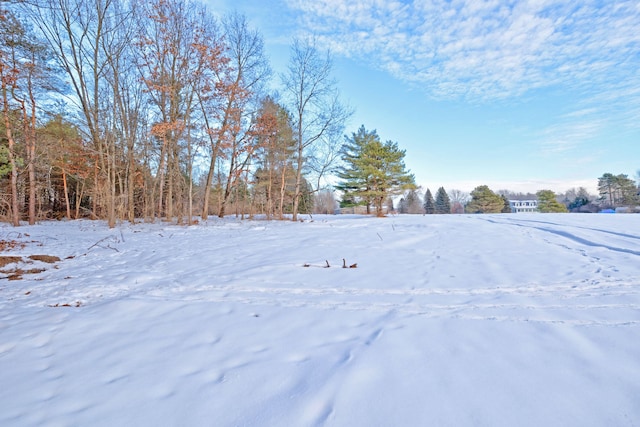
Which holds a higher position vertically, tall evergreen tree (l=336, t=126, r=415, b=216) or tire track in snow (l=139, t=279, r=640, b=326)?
tall evergreen tree (l=336, t=126, r=415, b=216)

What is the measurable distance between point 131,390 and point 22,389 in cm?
73

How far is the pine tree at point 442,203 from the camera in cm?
4463

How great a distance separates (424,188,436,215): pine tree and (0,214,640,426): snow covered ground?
138 ft

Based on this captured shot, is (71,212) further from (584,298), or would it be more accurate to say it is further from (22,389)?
(584,298)

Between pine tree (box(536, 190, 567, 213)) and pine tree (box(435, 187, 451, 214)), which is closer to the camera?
pine tree (box(536, 190, 567, 213))

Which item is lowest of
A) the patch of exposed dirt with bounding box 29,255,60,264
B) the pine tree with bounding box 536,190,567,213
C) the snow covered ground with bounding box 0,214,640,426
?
the snow covered ground with bounding box 0,214,640,426

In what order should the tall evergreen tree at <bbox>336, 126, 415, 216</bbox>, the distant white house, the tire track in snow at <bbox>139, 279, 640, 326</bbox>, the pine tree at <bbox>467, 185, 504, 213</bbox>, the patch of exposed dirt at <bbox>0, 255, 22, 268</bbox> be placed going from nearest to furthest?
the tire track in snow at <bbox>139, 279, 640, 326</bbox>
the patch of exposed dirt at <bbox>0, 255, 22, 268</bbox>
the tall evergreen tree at <bbox>336, 126, 415, 216</bbox>
the pine tree at <bbox>467, 185, 504, 213</bbox>
the distant white house

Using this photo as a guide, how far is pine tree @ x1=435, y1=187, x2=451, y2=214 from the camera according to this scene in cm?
4463

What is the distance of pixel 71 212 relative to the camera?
66.5 feet

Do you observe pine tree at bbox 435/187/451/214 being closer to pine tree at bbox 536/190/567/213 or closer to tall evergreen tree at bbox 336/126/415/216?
pine tree at bbox 536/190/567/213

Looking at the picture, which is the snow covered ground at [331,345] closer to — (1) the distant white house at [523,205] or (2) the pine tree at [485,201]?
(2) the pine tree at [485,201]

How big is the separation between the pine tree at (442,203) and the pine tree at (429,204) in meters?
0.74

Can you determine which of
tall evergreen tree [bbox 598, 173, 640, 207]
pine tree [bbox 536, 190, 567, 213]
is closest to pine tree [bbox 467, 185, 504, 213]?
pine tree [bbox 536, 190, 567, 213]

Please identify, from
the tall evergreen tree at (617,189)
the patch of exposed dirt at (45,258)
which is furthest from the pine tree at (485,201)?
the patch of exposed dirt at (45,258)
